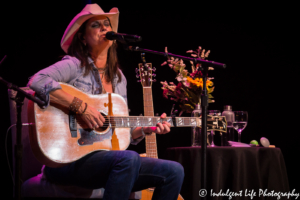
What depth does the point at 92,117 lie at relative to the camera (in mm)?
2000

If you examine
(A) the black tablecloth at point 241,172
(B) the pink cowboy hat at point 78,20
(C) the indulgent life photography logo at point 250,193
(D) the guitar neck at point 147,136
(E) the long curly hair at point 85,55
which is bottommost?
(C) the indulgent life photography logo at point 250,193

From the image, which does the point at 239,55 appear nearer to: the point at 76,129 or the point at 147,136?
the point at 147,136

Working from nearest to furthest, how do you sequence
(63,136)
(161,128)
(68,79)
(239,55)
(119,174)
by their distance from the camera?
(119,174) → (63,136) → (68,79) → (161,128) → (239,55)

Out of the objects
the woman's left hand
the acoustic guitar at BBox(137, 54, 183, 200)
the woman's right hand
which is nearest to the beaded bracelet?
the woman's right hand

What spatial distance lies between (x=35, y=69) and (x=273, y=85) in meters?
2.92

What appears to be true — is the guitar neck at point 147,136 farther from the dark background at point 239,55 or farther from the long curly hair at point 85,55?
the dark background at point 239,55

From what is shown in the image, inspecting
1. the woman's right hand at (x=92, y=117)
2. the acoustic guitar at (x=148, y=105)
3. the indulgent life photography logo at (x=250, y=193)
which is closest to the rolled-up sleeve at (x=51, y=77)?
the woman's right hand at (x=92, y=117)

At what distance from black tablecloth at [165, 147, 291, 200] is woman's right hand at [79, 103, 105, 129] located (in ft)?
3.07

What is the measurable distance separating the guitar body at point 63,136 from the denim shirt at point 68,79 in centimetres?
9

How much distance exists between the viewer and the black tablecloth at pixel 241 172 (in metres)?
2.46

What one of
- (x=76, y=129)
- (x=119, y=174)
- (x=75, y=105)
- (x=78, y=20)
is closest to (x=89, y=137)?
(x=76, y=129)

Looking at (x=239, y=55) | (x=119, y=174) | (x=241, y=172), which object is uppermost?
(x=239, y=55)

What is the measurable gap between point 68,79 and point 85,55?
1.03 ft

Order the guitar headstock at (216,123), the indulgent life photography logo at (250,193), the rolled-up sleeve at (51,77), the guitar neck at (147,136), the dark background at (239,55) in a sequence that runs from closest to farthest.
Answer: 1. the rolled-up sleeve at (51,77)
2. the indulgent life photography logo at (250,193)
3. the guitar headstock at (216,123)
4. the guitar neck at (147,136)
5. the dark background at (239,55)
